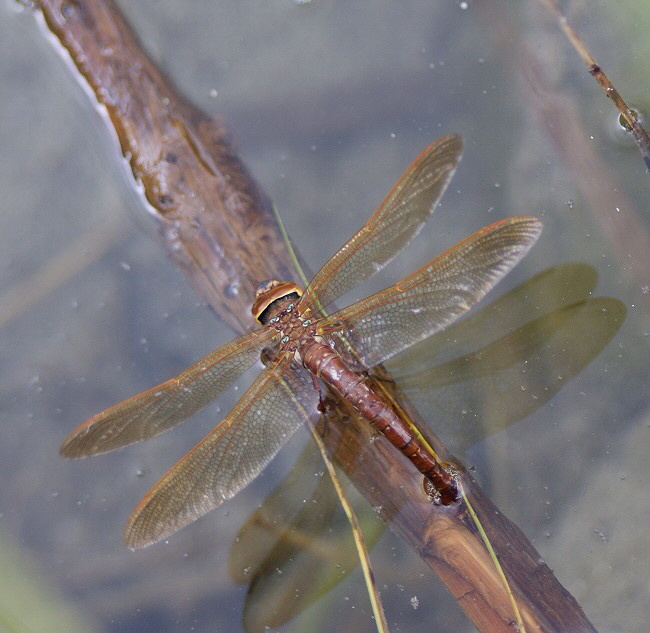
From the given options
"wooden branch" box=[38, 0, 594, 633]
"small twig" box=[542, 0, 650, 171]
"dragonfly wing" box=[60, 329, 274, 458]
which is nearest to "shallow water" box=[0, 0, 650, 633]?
"small twig" box=[542, 0, 650, 171]

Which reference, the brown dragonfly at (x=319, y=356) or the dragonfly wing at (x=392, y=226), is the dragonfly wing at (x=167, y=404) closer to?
the brown dragonfly at (x=319, y=356)

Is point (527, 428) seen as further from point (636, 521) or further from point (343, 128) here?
point (343, 128)

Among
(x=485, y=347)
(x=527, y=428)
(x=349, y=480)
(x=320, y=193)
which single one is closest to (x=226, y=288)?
(x=320, y=193)

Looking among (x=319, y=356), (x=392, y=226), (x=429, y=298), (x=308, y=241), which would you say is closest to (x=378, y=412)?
(x=319, y=356)

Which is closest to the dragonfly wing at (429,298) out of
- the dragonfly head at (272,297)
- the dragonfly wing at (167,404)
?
the dragonfly head at (272,297)

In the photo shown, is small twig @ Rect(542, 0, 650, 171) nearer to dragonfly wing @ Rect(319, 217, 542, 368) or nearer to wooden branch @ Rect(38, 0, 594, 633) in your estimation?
dragonfly wing @ Rect(319, 217, 542, 368)

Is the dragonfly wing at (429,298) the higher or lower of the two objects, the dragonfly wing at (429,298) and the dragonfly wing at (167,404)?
the lower
